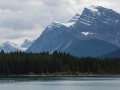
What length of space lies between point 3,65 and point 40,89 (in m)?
87.9

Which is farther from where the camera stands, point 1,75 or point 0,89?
point 1,75

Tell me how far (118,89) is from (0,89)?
30.9m

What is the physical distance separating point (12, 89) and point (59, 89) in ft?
40.8

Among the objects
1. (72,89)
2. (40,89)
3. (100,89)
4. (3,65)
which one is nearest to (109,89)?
(100,89)

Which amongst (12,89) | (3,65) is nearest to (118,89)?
(12,89)

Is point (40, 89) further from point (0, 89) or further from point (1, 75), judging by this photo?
point (1, 75)

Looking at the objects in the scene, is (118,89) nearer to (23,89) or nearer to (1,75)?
(23,89)

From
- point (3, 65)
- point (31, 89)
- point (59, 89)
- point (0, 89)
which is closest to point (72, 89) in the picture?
point (59, 89)

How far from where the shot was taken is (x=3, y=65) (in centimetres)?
19988

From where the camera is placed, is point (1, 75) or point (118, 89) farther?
point (1, 75)

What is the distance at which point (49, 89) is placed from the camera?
114875 millimetres

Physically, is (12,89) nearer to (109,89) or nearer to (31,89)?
(31,89)

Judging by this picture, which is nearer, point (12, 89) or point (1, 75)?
point (12, 89)

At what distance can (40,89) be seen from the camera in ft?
376
